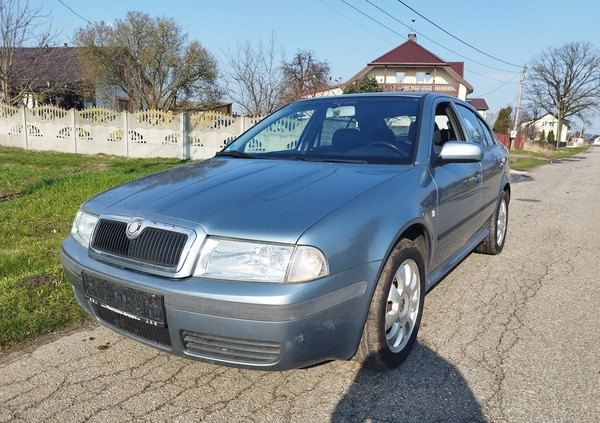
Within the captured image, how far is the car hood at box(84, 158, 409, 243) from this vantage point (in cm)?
221

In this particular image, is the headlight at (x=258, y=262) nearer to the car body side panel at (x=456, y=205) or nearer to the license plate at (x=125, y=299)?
the license plate at (x=125, y=299)

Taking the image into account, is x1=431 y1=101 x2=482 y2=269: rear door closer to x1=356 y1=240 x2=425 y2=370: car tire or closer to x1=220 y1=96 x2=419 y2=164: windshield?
x1=220 y1=96 x2=419 y2=164: windshield

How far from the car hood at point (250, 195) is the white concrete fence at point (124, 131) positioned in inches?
478

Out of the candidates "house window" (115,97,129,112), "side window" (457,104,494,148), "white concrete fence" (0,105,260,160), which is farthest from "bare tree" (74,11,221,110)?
"side window" (457,104,494,148)

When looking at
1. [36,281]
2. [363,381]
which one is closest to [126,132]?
[36,281]

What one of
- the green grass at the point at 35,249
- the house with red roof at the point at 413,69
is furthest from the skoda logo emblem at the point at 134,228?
the house with red roof at the point at 413,69

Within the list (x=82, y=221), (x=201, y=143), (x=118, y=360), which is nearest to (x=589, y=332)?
(x=118, y=360)

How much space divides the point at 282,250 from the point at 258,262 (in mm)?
123

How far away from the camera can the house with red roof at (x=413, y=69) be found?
41438mm

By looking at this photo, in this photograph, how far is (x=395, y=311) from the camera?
2740mm

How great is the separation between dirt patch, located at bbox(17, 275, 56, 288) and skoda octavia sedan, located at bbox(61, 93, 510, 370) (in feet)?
4.23

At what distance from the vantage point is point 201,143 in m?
15.5

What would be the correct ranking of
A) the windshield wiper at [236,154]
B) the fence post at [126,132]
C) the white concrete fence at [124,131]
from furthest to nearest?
1. the fence post at [126,132]
2. the white concrete fence at [124,131]
3. the windshield wiper at [236,154]

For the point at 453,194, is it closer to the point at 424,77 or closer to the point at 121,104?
the point at 121,104
